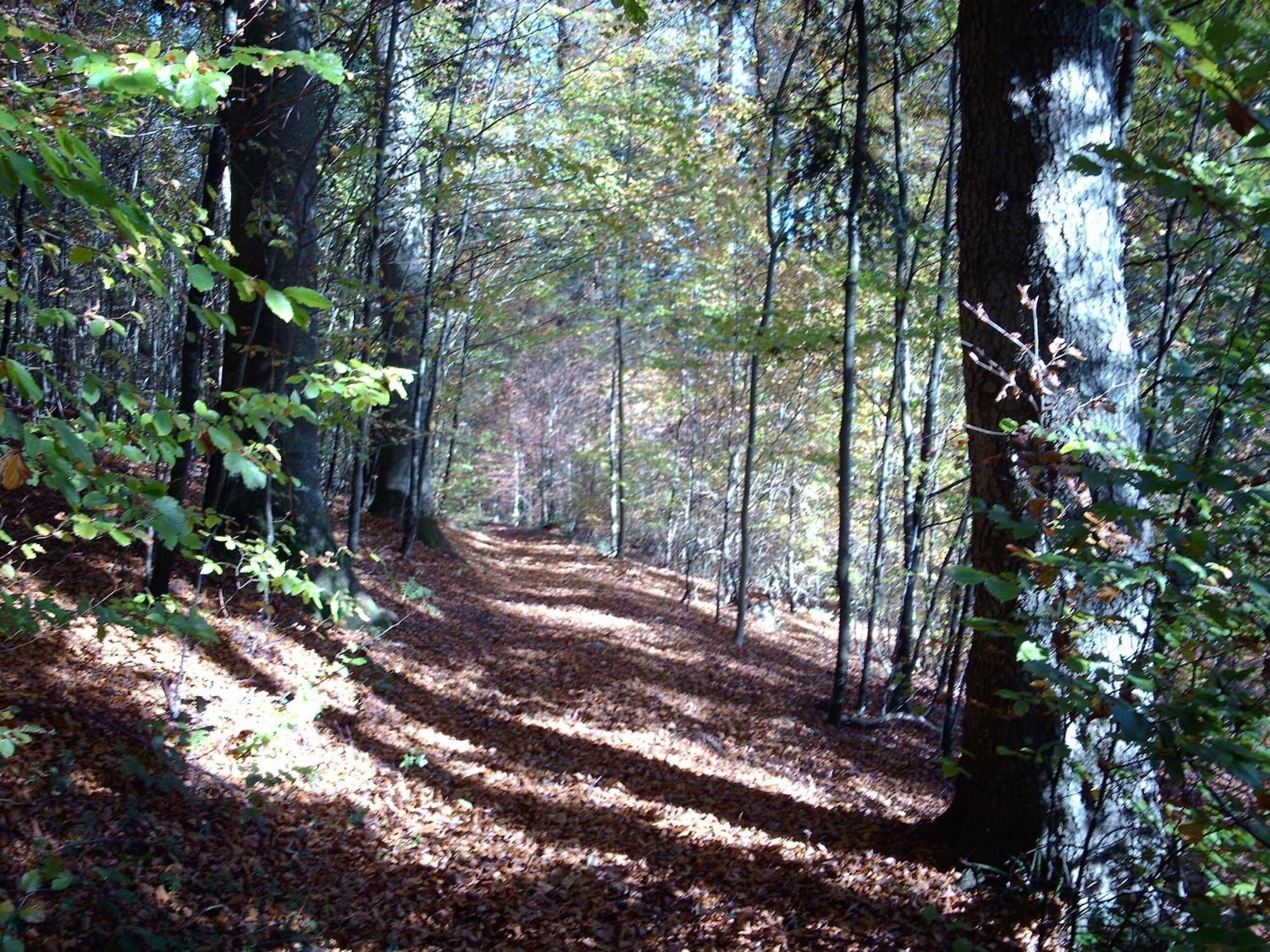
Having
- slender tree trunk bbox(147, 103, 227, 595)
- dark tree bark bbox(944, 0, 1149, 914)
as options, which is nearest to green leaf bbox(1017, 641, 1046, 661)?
dark tree bark bbox(944, 0, 1149, 914)

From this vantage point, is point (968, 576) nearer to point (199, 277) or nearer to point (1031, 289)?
point (199, 277)

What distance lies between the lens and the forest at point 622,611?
2299mm

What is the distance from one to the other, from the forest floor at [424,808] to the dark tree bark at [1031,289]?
0.52m

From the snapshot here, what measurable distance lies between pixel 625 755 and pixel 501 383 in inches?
844

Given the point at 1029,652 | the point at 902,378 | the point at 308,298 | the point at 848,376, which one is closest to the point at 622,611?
the point at 902,378

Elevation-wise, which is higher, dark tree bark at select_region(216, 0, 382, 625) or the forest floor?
dark tree bark at select_region(216, 0, 382, 625)

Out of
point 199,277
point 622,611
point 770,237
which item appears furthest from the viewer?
point 622,611

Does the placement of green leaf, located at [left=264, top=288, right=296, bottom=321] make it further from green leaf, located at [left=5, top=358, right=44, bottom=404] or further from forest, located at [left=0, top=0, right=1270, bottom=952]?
green leaf, located at [left=5, top=358, right=44, bottom=404]

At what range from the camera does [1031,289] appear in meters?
3.82

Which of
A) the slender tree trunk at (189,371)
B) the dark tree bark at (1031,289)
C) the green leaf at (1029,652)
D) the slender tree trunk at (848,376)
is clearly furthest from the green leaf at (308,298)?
the slender tree trunk at (848,376)

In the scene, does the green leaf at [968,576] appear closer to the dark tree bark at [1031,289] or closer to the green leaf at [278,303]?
the dark tree bark at [1031,289]

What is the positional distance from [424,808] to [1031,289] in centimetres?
446

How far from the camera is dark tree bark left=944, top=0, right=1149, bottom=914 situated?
12.1 ft

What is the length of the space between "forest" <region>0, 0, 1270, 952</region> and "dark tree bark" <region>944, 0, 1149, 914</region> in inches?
0.8
